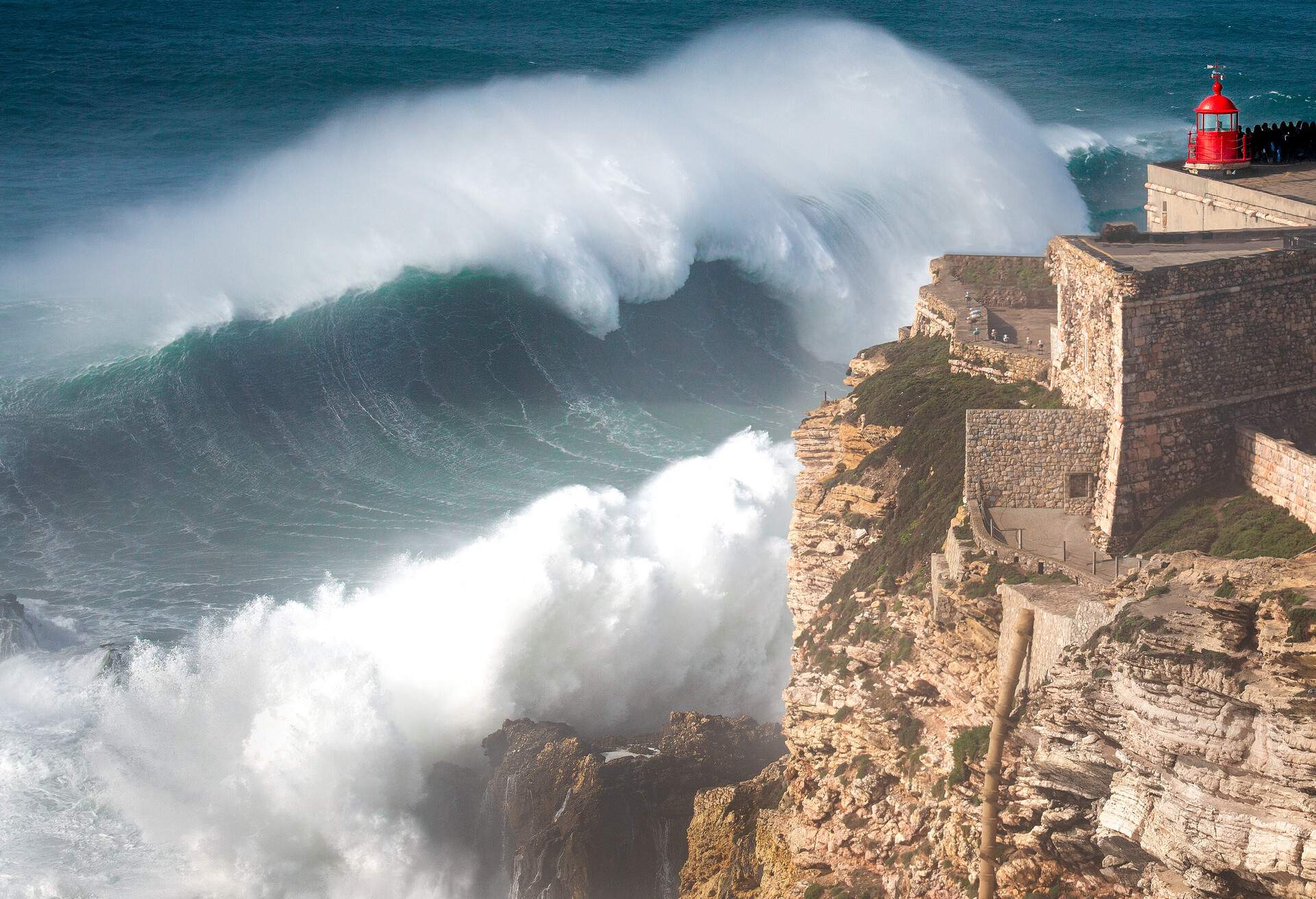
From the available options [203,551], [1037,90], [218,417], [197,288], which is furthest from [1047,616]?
[1037,90]

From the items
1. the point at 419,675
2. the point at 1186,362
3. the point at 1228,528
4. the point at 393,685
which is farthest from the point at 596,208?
the point at 1228,528

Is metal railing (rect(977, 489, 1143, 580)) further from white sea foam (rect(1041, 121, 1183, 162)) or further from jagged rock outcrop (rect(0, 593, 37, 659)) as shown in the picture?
white sea foam (rect(1041, 121, 1183, 162))

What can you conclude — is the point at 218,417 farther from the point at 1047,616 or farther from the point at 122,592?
the point at 1047,616

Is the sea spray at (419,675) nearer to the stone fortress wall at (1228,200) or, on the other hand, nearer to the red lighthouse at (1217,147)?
the stone fortress wall at (1228,200)

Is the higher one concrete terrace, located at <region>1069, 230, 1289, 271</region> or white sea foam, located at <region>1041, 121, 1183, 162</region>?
concrete terrace, located at <region>1069, 230, 1289, 271</region>

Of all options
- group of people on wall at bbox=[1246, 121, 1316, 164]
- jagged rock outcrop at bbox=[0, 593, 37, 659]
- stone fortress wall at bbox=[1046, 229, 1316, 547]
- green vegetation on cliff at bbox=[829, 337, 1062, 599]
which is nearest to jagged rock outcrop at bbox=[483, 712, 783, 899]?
green vegetation on cliff at bbox=[829, 337, 1062, 599]

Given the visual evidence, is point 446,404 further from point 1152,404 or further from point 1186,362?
point 1186,362

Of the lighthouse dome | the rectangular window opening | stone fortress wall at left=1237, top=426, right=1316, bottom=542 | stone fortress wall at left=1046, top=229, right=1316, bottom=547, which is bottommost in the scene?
the rectangular window opening
